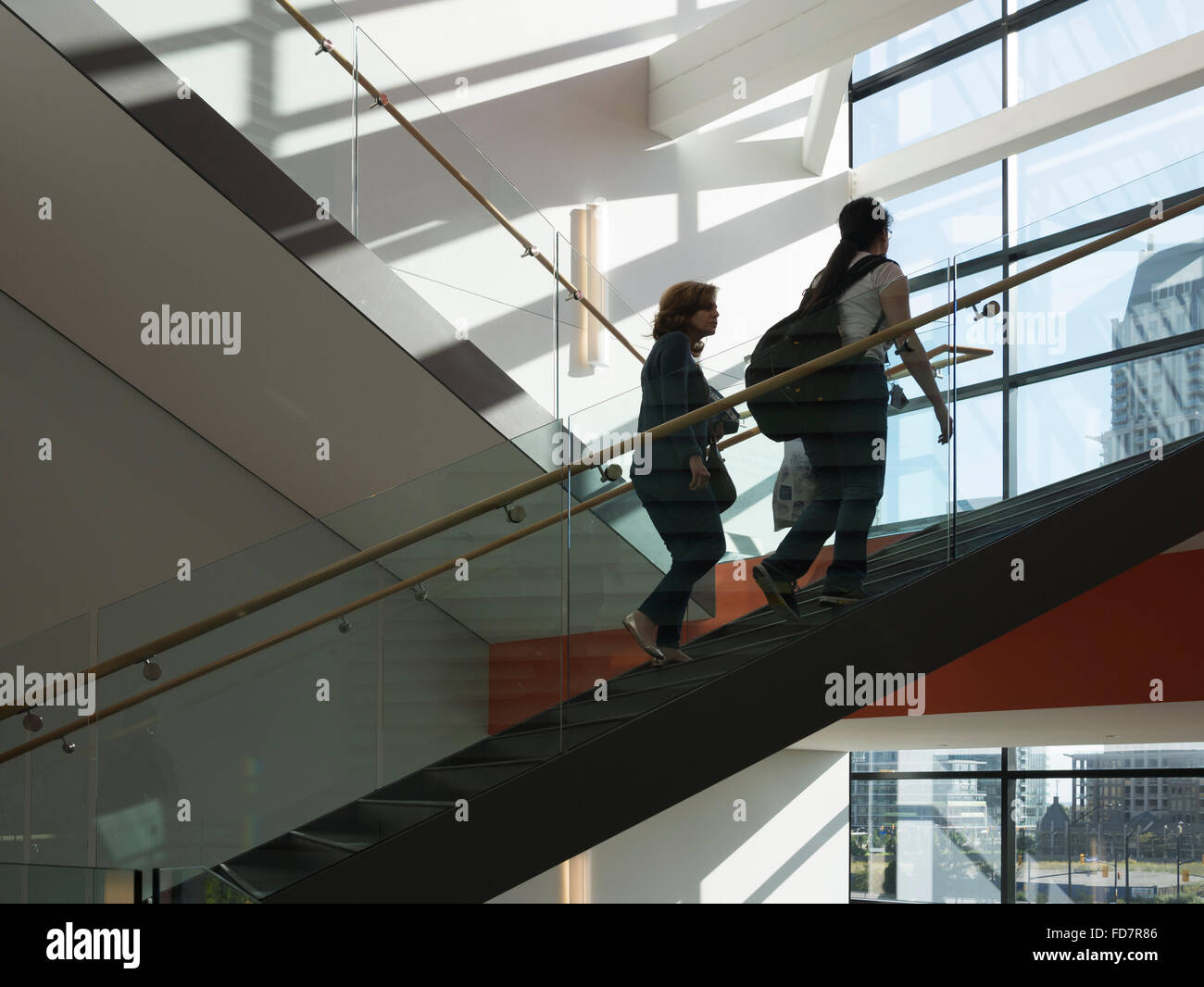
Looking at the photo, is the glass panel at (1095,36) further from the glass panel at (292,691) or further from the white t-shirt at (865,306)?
the glass panel at (292,691)

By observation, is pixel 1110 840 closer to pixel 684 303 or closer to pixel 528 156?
pixel 528 156

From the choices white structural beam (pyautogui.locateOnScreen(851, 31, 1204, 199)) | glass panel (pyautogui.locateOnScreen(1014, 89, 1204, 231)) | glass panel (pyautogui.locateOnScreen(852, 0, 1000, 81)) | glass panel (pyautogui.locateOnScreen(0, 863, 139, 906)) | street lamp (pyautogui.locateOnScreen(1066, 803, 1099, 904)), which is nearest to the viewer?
glass panel (pyautogui.locateOnScreen(0, 863, 139, 906))

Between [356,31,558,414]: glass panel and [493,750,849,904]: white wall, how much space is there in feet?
13.8

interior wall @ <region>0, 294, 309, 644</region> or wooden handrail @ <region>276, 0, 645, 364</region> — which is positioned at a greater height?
wooden handrail @ <region>276, 0, 645, 364</region>

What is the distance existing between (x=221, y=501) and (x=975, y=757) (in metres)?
6.66

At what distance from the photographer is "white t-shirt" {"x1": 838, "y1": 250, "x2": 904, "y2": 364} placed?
407 centimetres

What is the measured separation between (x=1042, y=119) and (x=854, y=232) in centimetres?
569

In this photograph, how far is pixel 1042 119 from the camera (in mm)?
8781

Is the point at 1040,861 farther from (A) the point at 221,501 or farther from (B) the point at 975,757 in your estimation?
(A) the point at 221,501

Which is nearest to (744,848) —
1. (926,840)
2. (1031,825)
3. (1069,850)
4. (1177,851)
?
(926,840)

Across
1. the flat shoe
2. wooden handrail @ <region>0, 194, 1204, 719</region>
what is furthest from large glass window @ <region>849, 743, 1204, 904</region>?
the flat shoe

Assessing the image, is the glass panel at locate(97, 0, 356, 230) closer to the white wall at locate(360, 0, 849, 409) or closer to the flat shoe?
the white wall at locate(360, 0, 849, 409)

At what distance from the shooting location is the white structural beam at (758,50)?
25.5 feet
